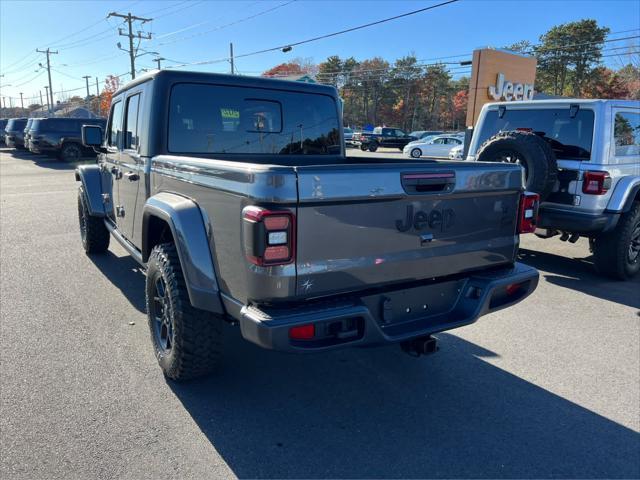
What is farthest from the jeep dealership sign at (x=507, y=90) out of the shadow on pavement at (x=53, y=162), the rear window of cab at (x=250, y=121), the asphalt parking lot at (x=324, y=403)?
the rear window of cab at (x=250, y=121)

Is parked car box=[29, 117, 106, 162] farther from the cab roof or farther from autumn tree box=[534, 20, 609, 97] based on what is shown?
autumn tree box=[534, 20, 609, 97]

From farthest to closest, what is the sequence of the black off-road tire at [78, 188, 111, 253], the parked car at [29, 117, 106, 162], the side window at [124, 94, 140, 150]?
the parked car at [29, 117, 106, 162], the black off-road tire at [78, 188, 111, 253], the side window at [124, 94, 140, 150]

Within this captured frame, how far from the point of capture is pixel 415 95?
8281 cm

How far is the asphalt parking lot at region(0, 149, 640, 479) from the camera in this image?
8.32 feet

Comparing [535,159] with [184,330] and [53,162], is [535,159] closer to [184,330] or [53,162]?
[184,330]

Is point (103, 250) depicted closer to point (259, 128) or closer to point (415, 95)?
point (259, 128)

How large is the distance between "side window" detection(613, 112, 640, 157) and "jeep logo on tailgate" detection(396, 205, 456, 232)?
4.12m

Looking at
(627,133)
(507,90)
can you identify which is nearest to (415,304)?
(627,133)

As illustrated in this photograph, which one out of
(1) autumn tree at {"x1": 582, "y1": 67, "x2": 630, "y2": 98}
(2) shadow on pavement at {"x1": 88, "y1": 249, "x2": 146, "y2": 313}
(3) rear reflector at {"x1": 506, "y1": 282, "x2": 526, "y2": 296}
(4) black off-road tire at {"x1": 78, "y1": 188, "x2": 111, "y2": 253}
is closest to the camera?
(3) rear reflector at {"x1": 506, "y1": 282, "x2": 526, "y2": 296}

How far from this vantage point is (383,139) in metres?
36.7

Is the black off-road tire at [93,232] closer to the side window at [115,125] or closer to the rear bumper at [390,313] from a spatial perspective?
the side window at [115,125]

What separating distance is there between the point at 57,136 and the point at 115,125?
18.7m

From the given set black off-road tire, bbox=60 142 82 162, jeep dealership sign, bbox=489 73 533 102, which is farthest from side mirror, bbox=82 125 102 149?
jeep dealership sign, bbox=489 73 533 102

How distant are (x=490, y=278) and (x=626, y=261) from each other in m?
3.89
